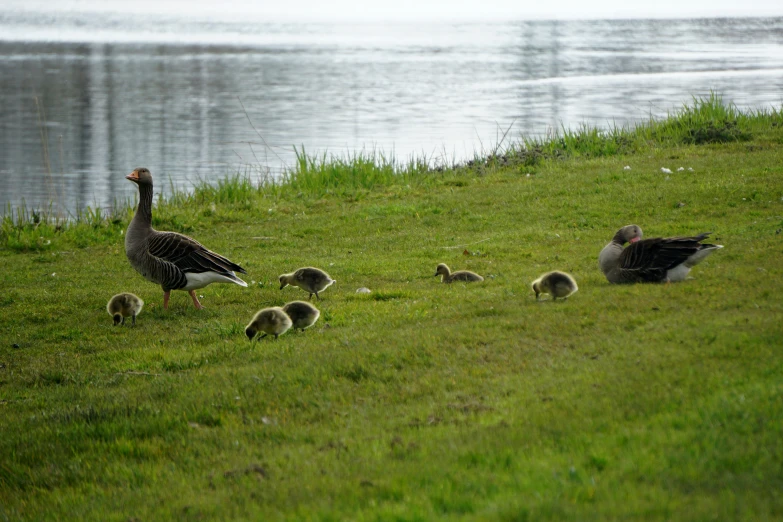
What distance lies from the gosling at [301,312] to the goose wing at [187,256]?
6.96 feet

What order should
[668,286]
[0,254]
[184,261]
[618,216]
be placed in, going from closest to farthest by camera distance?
[668,286]
[184,261]
[618,216]
[0,254]

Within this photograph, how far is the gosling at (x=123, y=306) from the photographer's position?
11.5 m

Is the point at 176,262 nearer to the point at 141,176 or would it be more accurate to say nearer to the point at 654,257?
the point at 141,176

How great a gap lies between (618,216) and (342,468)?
1214cm

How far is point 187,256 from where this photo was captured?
1195cm

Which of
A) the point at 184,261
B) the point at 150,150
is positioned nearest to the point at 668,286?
the point at 184,261

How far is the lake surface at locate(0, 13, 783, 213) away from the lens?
33500mm

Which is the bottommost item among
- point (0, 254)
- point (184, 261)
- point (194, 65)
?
point (0, 254)

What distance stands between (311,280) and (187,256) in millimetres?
1821

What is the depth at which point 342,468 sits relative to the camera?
599 centimetres

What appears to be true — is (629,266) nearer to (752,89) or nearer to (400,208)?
(400,208)

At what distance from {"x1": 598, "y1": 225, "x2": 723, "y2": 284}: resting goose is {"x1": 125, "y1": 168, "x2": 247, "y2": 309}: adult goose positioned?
5198mm

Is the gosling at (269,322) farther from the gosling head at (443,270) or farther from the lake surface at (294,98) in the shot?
the lake surface at (294,98)

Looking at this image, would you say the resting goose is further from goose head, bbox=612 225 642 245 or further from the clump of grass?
the clump of grass
